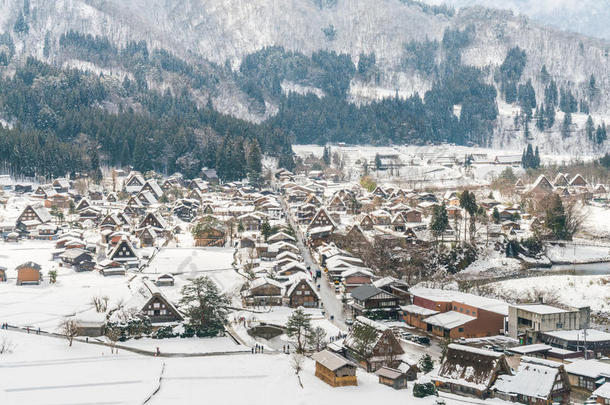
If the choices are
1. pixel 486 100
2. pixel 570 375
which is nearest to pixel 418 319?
pixel 570 375

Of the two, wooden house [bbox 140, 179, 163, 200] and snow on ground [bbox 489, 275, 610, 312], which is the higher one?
wooden house [bbox 140, 179, 163, 200]

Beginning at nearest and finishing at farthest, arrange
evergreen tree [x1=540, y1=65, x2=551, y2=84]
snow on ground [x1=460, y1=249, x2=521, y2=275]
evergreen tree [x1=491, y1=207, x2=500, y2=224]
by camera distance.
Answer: snow on ground [x1=460, y1=249, x2=521, y2=275], evergreen tree [x1=491, y1=207, x2=500, y2=224], evergreen tree [x1=540, y1=65, x2=551, y2=84]

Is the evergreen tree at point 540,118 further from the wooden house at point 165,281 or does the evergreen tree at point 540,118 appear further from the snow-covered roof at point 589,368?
the snow-covered roof at point 589,368

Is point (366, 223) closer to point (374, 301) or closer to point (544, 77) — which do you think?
point (374, 301)

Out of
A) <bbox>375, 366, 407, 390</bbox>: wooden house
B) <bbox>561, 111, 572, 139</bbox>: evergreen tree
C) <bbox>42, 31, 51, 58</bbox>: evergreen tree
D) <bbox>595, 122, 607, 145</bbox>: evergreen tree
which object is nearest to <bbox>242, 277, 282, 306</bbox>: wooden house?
<bbox>375, 366, 407, 390</bbox>: wooden house

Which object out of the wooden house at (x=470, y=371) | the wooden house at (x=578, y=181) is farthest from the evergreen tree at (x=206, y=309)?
the wooden house at (x=578, y=181)

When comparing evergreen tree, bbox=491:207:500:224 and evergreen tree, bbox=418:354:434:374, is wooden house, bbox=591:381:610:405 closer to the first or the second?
evergreen tree, bbox=418:354:434:374
